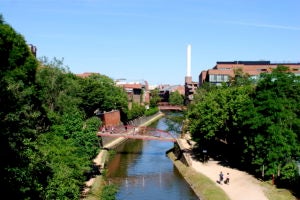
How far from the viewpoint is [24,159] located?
23.3 meters

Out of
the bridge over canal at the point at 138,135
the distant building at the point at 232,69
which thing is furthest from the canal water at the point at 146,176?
the distant building at the point at 232,69

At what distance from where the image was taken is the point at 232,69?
114m

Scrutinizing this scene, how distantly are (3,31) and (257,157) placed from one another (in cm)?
2535

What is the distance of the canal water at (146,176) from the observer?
41.4 m

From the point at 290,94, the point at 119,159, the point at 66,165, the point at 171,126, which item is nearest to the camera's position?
the point at 66,165

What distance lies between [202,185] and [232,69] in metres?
75.5

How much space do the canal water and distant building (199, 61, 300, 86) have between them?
44.2m

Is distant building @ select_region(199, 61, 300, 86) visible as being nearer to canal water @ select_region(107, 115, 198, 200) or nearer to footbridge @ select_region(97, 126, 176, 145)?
footbridge @ select_region(97, 126, 176, 145)

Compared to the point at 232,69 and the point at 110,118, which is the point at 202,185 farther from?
the point at 232,69

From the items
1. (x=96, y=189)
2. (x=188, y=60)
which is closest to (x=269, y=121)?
(x=96, y=189)

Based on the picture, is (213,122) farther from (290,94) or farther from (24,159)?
(24,159)

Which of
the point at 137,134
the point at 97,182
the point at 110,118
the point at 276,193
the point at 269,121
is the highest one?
the point at 269,121

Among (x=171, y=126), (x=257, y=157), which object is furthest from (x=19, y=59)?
(x=171, y=126)

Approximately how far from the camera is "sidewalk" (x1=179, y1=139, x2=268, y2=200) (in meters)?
37.6
